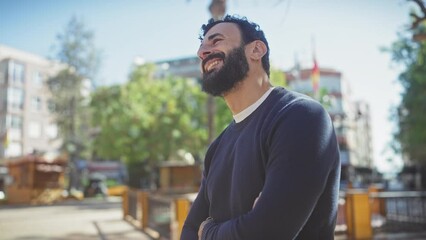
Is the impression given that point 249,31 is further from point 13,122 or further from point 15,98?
point 15,98

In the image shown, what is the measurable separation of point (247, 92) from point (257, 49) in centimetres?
19

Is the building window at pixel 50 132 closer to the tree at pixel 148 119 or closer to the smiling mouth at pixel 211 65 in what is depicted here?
the tree at pixel 148 119

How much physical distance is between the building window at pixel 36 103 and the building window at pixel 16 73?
263cm

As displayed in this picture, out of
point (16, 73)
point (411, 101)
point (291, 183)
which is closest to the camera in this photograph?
point (291, 183)

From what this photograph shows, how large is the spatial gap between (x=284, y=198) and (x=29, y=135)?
53.1 m

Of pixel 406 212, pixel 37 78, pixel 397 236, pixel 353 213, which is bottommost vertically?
pixel 397 236

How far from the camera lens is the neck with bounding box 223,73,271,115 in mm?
1639

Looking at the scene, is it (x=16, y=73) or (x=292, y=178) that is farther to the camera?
(x=16, y=73)

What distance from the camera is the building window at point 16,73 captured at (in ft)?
156

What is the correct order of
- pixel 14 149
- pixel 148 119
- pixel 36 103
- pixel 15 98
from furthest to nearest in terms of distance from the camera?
pixel 36 103 < pixel 15 98 < pixel 14 149 < pixel 148 119

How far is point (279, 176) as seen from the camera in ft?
4.09

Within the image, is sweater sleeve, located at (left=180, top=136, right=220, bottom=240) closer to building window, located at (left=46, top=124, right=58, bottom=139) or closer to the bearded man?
the bearded man

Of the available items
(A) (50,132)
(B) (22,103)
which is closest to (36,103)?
(B) (22,103)

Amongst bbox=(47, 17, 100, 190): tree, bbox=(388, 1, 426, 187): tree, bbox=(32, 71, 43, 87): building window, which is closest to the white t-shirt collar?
bbox=(388, 1, 426, 187): tree
